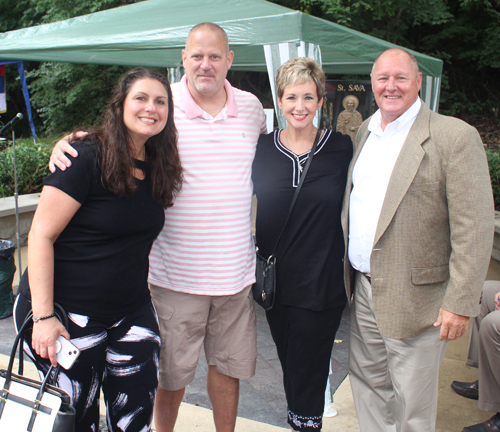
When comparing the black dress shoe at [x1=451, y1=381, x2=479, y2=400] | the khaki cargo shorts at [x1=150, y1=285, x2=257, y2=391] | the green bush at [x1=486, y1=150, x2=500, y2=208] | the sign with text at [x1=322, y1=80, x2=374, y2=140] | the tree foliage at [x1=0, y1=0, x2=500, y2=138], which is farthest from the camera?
the tree foliage at [x1=0, y1=0, x2=500, y2=138]

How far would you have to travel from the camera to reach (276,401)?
2.95m

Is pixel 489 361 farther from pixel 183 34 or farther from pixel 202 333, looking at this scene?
pixel 183 34

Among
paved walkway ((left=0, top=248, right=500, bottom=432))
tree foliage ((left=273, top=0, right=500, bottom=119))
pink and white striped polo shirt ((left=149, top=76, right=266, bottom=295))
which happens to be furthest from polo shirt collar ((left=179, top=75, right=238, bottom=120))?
tree foliage ((left=273, top=0, right=500, bottom=119))

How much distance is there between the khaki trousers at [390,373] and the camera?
2062mm

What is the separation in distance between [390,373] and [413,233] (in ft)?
2.19

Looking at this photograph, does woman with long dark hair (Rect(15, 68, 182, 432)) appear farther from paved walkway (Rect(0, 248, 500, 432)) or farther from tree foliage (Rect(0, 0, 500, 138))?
tree foliage (Rect(0, 0, 500, 138))

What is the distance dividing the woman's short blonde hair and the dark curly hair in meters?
0.57

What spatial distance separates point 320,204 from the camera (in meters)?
2.17

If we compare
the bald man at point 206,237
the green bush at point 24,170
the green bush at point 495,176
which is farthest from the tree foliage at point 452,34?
the bald man at point 206,237

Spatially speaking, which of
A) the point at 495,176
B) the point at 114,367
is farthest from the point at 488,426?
the point at 495,176

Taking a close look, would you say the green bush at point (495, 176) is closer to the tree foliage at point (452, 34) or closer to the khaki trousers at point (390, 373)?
the khaki trousers at point (390, 373)

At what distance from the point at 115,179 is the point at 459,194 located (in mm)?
1321

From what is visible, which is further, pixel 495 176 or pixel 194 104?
pixel 495 176

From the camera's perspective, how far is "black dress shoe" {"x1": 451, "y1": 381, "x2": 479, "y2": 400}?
295 cm
